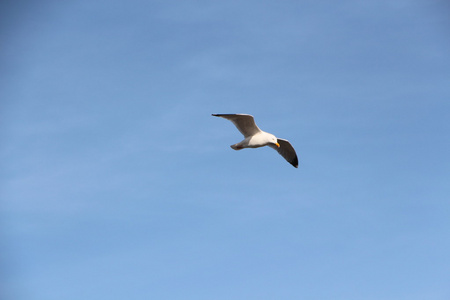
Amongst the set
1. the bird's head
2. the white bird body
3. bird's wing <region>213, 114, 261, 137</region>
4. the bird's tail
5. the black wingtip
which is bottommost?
the bird's tail

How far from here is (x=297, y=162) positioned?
35250 millimetres

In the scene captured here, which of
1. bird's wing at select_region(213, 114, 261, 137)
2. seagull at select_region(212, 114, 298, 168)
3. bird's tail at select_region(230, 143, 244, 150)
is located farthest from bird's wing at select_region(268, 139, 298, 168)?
bird's tail at select_region(230, 143, 244, 150)

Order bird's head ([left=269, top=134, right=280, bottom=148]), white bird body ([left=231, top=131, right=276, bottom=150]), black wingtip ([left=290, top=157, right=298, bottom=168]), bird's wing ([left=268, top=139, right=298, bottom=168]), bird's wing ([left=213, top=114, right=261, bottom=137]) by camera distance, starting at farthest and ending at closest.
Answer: black wingtip ([left=290, top=157, right=298, bottom=168]) → bird's wing ([left=268, top=139, right=298, bottom=168]) → bird's head ([left=269, top=134, right=280, bottom=148]) → white bird body ([left=231, top=131, right=276, bottom=150]) → bird's wing ([left=213, top=114, right=261, bottom=137])

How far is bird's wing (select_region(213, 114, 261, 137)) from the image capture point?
30.2 meters

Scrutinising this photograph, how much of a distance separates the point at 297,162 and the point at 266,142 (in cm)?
445

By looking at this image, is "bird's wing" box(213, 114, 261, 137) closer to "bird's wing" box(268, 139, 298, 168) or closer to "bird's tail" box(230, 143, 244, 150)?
"bird's tail" box(230, 143, 244, 150)

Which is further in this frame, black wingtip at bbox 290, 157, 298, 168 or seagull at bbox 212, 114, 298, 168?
black wingtip at bbox 290, 157, 298, 168

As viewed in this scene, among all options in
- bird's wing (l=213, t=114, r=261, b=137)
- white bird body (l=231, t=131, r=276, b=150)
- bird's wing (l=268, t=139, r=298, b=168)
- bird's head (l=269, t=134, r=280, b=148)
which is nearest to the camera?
bird's wing (l=213, t=114, r=261, b=137)

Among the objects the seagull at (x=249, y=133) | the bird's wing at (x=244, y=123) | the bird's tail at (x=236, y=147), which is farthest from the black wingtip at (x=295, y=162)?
the bird's tail at (x=236, y=147)

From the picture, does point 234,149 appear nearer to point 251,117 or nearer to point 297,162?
point 251,117

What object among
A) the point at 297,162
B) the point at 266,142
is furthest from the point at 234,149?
the point at 297,162

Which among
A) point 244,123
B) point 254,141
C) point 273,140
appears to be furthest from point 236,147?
point 273,140

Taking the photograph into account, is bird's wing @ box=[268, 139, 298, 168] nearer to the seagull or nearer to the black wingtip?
the black wingtip

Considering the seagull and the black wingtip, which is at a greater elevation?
the black wingtip
